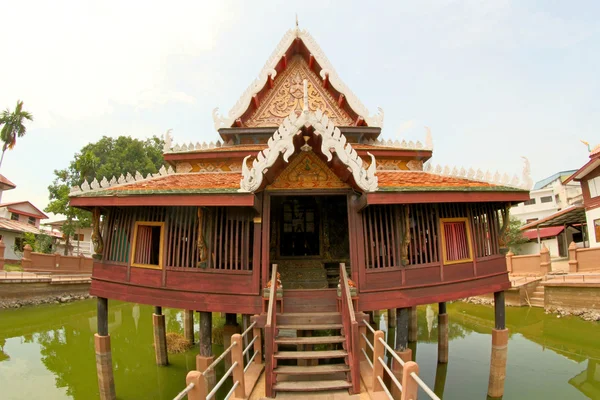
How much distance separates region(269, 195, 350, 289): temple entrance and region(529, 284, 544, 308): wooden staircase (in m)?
16.2

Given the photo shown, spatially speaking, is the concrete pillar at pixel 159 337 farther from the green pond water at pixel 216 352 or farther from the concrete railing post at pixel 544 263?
the concrete railing post at pixel 544 263

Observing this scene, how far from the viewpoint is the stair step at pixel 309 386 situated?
537 centimetres

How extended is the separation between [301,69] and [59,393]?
1197 cm

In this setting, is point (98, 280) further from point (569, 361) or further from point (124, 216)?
point (569, 361)

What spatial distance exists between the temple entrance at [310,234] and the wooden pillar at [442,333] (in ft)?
12.7

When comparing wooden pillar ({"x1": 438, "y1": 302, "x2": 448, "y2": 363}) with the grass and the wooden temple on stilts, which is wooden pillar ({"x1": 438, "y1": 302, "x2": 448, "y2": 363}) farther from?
the grass

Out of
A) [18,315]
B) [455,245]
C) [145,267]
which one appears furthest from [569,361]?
[18,315]

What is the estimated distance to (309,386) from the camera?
5426 mm

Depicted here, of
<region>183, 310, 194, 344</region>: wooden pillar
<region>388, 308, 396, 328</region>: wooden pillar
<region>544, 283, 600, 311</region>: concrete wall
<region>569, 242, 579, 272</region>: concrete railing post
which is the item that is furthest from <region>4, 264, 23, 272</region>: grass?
<region>569, 242, 579, 272</region>: concrete railing post

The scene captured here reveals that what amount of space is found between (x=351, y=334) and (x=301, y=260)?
461 centimetres

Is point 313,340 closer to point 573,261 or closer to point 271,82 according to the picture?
point 271,82

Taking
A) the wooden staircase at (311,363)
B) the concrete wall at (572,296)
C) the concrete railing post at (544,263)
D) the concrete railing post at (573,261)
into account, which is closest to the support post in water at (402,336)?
the wooden staircase at (311,363)

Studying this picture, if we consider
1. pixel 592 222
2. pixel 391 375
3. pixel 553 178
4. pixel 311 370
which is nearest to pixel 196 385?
pixel 391 375

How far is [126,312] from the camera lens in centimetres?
2406
